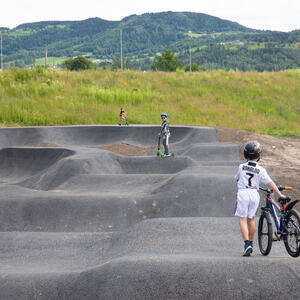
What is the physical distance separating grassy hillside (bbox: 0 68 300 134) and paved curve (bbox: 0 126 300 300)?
1471 cm


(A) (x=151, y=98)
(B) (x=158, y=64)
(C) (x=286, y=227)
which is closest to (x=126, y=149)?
(A) (x=151, y=98)

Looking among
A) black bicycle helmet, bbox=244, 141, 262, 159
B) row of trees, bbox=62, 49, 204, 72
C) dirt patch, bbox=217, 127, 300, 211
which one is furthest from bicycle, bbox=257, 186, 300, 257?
row of trees, bbox=62, 49, 204, 72

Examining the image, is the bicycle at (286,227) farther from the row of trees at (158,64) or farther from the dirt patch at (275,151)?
the row of trees at (158,64)

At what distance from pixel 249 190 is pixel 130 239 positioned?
2650 millimetres

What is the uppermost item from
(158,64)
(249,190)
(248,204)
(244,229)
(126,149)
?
(158,64)

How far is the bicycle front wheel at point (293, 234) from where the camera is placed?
15.7 feet

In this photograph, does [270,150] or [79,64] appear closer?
[270,150]

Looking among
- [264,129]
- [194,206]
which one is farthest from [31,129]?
[264,129]

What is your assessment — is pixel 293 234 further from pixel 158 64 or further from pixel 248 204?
pixel 158 64

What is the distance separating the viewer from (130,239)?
7023 millimetres

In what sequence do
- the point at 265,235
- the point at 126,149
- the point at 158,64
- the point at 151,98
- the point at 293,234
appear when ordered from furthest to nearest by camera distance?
1. the point at 158,64
2. the point at 151,98
3. the point at 126,149
4. the point at 265,235
5. the point at 293,234

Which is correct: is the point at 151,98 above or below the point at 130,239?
above

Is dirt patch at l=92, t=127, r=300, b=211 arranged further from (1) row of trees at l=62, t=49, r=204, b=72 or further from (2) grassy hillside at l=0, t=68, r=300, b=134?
(1) row of trees at l=62, t=49, r=204, b=72

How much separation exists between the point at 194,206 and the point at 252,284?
190 inches
